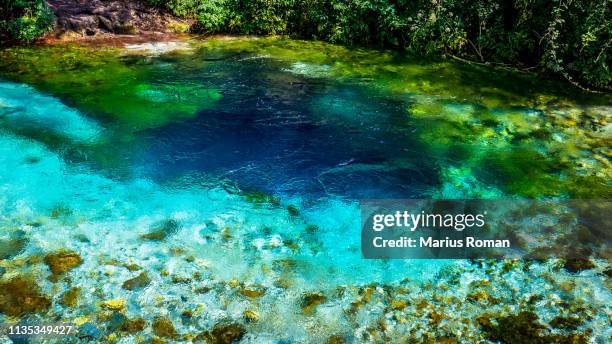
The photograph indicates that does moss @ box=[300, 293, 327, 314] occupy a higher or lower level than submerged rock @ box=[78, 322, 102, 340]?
higher

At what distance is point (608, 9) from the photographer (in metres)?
8.75

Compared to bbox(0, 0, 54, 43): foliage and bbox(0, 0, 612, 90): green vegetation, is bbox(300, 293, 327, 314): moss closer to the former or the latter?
bbox(0, 0, 612, 90): green vegetation

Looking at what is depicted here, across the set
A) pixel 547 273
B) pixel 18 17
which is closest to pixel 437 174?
pixel 547 273

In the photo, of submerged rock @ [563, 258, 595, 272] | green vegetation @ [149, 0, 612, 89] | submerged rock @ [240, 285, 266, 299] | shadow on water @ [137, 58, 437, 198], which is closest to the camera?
submerged rock @ [240, 285, 266, 299]

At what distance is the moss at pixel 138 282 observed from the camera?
4551 mm

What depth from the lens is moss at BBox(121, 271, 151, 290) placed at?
14.9 ft

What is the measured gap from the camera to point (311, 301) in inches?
176

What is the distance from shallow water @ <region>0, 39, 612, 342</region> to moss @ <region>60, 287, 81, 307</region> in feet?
0.21

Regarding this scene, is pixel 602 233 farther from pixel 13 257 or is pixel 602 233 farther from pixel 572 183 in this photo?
pixel 13 257

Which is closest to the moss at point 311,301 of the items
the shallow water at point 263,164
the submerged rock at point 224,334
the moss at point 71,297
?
the shallow water at point 263,164

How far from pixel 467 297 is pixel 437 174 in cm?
239

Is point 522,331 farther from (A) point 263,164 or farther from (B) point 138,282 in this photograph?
(A) point 263,164

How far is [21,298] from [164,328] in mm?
1402

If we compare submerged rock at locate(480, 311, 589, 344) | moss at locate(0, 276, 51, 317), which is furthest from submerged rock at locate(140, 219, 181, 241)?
submerged rock at locate(480, 311, 589, 344)
